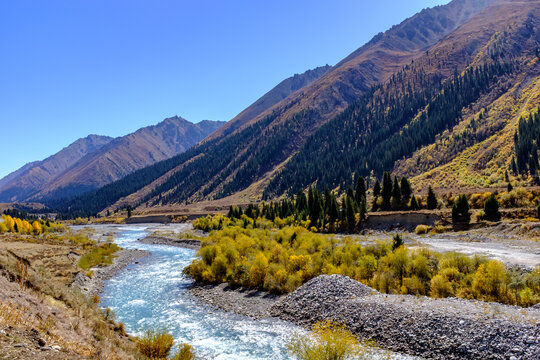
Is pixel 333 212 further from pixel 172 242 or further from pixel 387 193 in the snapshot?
pixel 172 242

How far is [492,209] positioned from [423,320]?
35.4 m

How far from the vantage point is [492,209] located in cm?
4753

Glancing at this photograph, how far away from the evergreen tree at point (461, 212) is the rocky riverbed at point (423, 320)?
32.7 metres

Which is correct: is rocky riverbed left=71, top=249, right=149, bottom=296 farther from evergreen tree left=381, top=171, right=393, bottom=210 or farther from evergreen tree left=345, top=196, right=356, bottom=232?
evergreen tree left=381, top=171, right=393, bottom=210

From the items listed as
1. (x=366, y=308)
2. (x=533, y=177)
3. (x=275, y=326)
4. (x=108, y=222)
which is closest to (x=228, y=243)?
(x=275, y=326)

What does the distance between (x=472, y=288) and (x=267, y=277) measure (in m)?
17.3

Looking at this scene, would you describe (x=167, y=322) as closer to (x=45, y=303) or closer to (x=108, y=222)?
(x=45, y=303)

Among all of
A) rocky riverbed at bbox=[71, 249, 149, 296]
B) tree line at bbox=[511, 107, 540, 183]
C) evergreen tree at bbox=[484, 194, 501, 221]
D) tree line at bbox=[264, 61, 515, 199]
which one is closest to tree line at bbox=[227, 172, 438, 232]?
evergreen tree at bbox=[484, 194, 501, 221]

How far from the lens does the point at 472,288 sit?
955 inches

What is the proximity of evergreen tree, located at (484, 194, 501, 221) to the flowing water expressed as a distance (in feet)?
124

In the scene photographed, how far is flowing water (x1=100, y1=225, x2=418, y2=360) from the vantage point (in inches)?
816

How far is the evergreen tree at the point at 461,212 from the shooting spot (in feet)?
166

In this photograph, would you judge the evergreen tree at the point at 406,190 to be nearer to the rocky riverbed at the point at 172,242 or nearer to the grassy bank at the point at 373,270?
the grassy bank at the point at 373,270

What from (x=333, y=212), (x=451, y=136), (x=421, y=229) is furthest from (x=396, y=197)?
(x=451, y=136)
